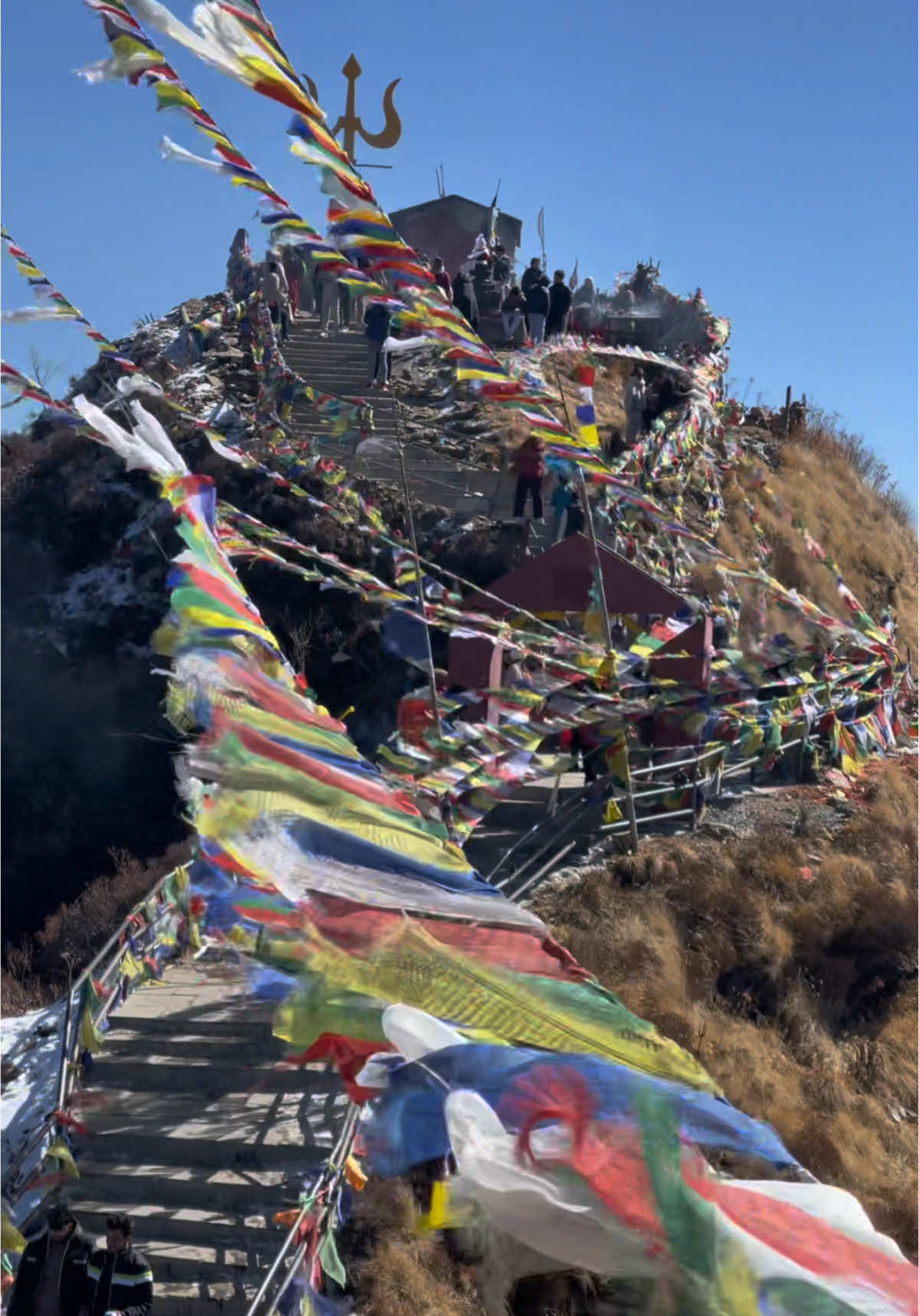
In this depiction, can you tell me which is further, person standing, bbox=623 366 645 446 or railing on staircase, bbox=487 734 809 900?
person standing, bbox=623 366 645 446

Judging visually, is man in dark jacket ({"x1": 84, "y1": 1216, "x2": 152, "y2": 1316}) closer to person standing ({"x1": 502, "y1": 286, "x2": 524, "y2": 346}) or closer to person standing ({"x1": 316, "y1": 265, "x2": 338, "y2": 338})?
person standing ({"x1": 502, "y1": 286, "x2": 524, "y2": 346})

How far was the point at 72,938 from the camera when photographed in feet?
49.1

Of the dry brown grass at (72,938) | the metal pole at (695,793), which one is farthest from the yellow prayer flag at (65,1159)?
the metal pole at (695,793)

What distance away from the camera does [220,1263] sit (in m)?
7.54

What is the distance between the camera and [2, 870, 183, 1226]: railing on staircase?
877 cm

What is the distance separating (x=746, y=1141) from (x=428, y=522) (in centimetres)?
1853

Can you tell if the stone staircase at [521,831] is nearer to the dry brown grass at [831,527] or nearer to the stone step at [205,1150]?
the stone step at [205,1150]

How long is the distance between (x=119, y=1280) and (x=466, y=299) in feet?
60.3

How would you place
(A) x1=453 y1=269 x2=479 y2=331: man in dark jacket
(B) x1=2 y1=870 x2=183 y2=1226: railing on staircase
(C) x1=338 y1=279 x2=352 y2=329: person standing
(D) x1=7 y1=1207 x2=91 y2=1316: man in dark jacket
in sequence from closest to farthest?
(D) x1=7 y1=1207 x2=91 y2=1316: man in dark jacket → (B) x1=2 y1=870 x2=183 y2=1226: railing on staircase → (A) x1=453 y1=269 x2=479 y2=331: man in dark jacket → (C) x1=338 y1=279 x2=352 y2=329: person standing

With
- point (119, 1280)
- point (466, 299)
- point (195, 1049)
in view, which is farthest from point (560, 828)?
point (466, 299)

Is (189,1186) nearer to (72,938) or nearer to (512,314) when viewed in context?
(72,938)

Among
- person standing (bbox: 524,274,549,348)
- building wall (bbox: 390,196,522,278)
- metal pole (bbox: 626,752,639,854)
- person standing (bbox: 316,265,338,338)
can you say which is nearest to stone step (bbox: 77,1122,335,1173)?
metal pole (bbox: 626,752,639,854)

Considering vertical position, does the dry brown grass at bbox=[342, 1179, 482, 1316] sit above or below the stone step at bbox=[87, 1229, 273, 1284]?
above

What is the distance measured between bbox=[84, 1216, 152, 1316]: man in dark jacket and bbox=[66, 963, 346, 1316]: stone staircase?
3.58 ft
